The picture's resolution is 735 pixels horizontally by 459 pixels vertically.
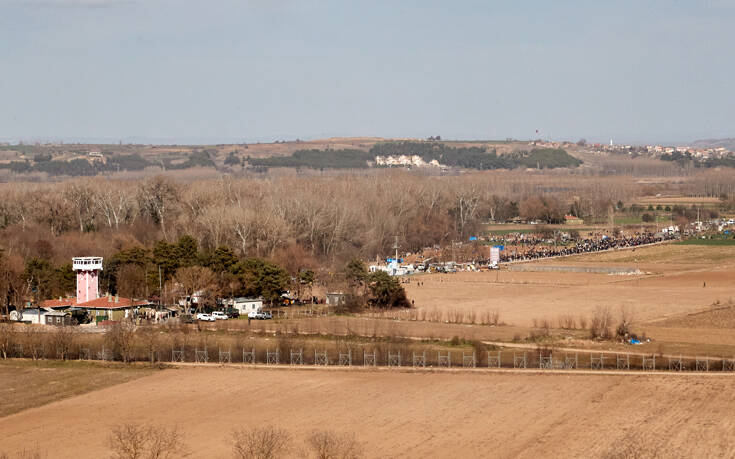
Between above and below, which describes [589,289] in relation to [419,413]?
below

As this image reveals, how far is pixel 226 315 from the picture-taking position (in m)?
49.4

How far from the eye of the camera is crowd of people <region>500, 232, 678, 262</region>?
84062 mm

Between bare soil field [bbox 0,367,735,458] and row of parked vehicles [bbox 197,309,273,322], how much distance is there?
1263cm

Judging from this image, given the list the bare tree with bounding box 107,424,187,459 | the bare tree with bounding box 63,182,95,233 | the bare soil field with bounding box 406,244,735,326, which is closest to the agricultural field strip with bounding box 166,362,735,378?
the bare tree with bounding box 107,424,187,459

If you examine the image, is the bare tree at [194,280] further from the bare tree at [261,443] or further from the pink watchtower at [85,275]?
the bare tree at [261,443]

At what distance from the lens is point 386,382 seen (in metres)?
33.3

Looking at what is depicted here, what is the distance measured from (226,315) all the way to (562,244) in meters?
49.0

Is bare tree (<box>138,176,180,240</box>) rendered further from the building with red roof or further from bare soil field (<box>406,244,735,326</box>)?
the building with red roof

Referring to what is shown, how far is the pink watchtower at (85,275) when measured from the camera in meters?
52.9

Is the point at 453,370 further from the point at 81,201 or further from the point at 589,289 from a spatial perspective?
the point at 81,201

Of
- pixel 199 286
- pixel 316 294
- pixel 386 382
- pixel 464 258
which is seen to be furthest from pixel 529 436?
pixel 464 258

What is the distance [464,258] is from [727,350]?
42.1 meters

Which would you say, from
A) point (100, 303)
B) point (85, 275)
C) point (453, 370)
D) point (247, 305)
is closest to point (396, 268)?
point (247, 305)

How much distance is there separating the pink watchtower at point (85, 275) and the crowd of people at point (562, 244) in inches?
1389
